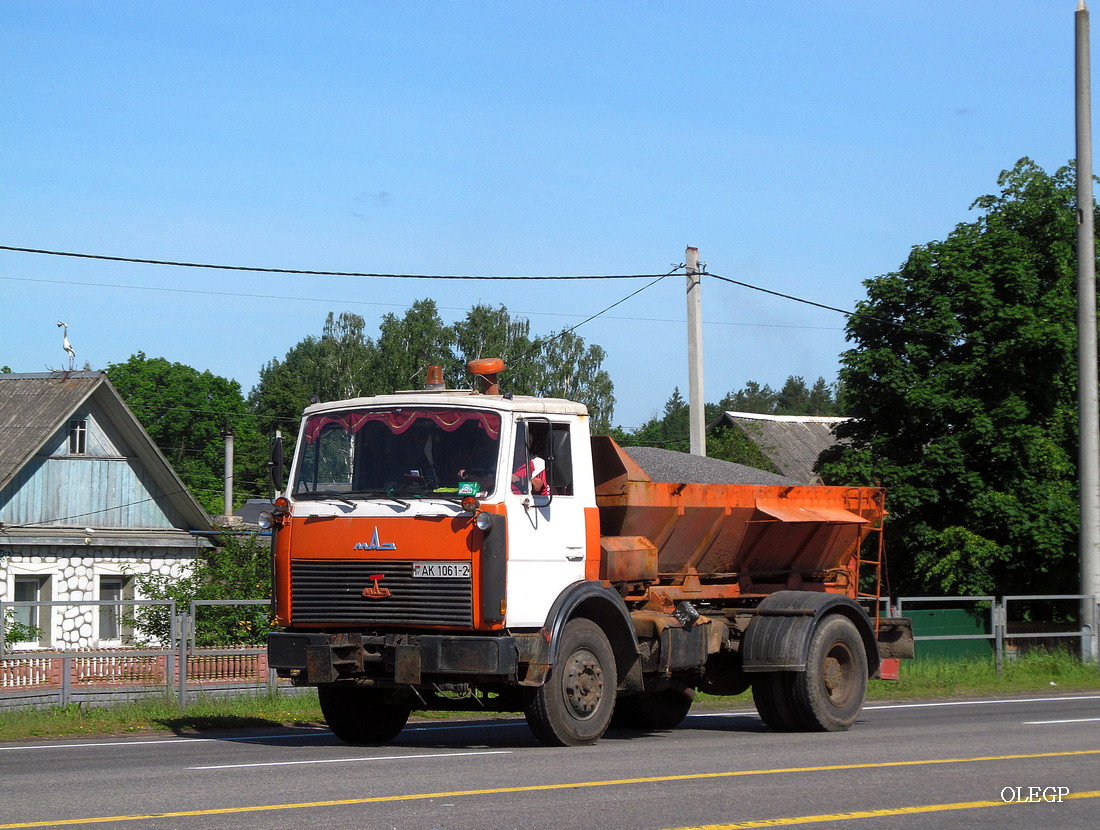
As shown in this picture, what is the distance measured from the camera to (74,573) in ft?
97.7

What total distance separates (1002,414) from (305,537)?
20762 millimetres

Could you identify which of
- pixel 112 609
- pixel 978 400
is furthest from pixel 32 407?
pixel 978 400

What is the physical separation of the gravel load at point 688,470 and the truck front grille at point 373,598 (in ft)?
14.0

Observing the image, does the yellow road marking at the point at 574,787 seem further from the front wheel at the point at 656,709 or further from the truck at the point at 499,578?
the front wheel at the point at 656,709

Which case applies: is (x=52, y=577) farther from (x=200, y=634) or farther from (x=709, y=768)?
(x=709, y=768)

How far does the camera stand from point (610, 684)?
11742mm

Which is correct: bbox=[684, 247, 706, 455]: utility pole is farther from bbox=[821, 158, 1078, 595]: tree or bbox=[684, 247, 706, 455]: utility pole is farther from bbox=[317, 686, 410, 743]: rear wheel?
bbox=[317, 686, 410, 743]: rear wheel

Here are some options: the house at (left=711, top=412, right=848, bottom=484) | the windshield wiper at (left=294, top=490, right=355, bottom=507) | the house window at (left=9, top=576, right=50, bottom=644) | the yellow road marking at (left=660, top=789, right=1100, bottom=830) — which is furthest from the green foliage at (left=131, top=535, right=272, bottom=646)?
the house at (left=711, top=412, right=848, bottom=484)

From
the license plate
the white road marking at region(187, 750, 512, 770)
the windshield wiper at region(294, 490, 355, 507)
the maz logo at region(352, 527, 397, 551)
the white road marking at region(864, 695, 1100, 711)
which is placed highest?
the windshield wiper at region(294, 490, 355, 507)

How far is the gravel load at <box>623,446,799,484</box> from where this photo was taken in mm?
15594

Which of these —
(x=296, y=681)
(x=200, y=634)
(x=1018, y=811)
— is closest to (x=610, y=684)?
(x=296, y=681)

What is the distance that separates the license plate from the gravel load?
422cm

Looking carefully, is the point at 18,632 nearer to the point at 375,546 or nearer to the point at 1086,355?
the point at 375,546

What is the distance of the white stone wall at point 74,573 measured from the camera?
89.5 feet
